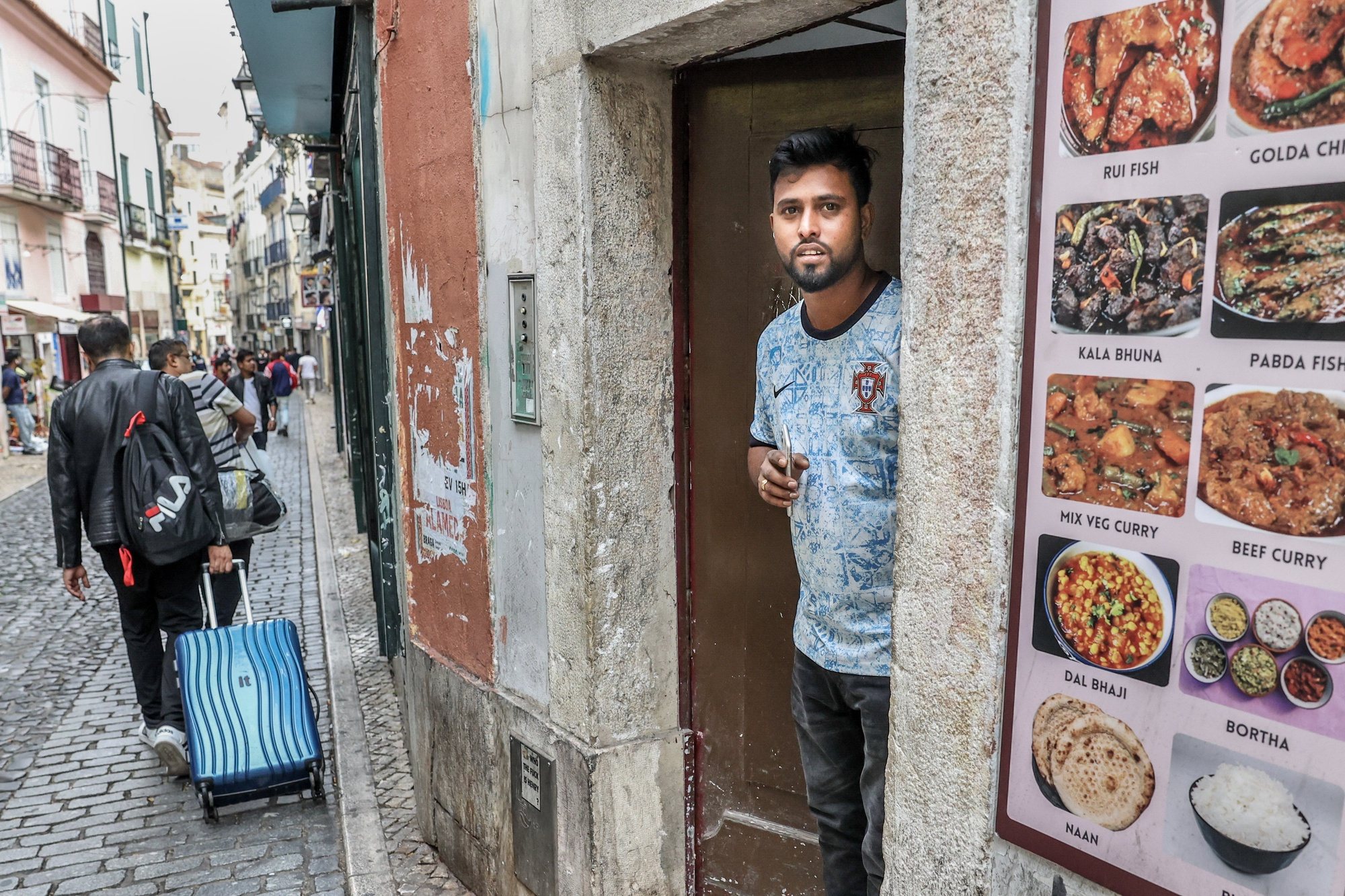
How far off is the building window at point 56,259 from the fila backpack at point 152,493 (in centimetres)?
2671

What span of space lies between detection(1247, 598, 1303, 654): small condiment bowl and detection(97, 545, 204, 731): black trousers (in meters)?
4.74

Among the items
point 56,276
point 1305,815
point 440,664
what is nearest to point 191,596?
point 440,664

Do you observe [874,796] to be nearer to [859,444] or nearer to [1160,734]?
[859,444]

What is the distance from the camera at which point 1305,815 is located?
1330 millimetres

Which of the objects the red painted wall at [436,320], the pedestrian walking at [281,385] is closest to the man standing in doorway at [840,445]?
the red painted wall at [436,320]

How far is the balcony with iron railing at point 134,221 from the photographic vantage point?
3466 centimetres

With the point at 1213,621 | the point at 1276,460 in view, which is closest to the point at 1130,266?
the point at 1276,460

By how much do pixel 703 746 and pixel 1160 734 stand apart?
6.26ft

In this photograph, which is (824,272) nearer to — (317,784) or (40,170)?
(317,784)

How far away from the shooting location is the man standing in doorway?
2.29m

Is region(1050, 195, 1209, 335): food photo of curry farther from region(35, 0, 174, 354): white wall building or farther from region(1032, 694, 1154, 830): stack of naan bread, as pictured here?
region(35, 0, 174, 354): white wall building

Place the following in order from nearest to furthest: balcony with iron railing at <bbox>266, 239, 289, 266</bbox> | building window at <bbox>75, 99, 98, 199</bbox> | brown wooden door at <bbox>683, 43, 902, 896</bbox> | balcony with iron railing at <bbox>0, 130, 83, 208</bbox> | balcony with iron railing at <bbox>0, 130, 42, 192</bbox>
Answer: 1. brown wooden door at <bbox>683, 43, 902, 896</bbox>
2. balcony with iron railing at <bbox>0, 130, 42, 192</bbox>
3. balcony with iron railing at <bbox>0, 130, 83, 208</bbox>
4. building window at <bbox>75, 99, 98, 199</bbox>
5. balcony with iron railing at <bbox>266, 239, 289, 266</bbox>

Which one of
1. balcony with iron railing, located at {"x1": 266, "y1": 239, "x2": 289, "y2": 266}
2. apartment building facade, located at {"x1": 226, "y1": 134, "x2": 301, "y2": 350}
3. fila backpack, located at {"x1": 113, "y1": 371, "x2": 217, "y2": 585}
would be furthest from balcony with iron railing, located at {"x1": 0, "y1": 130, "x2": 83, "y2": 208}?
balcony with iron railing, located at {"x1": 266, "y1": 239, "x2": 289, "y2": 266}

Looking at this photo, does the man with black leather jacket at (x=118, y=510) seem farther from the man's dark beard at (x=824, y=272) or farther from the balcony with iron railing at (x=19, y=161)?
the balcony with iron railing at (x=19, y=161)
